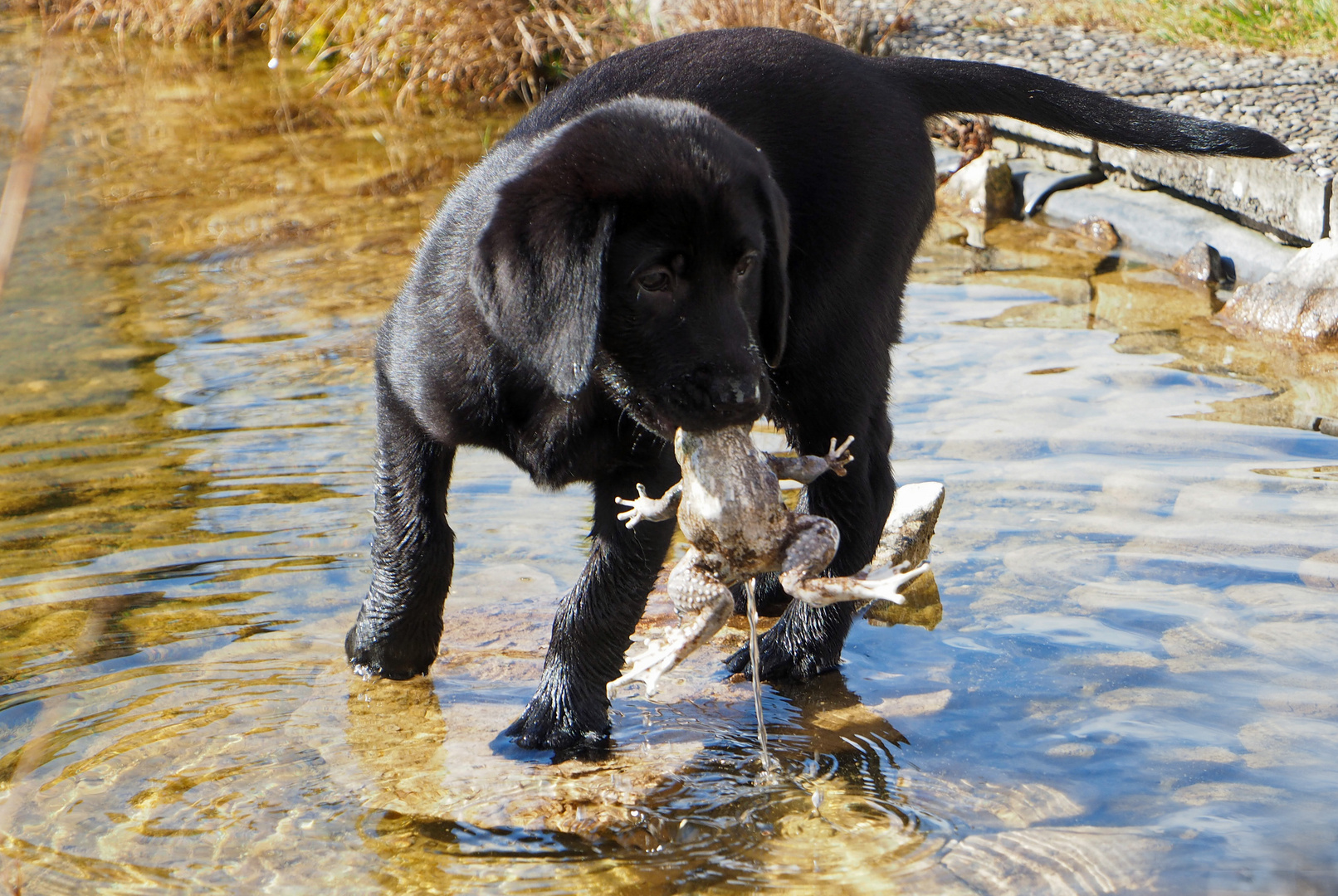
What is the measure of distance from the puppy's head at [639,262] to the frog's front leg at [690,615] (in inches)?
12.0

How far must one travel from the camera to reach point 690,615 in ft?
9.09

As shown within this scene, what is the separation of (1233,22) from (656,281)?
6.42m

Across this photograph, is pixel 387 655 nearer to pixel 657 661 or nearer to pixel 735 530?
pixel 657 661

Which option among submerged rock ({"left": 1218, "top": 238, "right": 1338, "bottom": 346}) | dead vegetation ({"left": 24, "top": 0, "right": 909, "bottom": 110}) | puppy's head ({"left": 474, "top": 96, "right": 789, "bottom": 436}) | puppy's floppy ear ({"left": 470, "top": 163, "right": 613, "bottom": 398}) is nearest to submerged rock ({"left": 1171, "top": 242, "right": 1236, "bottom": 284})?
submerged rock ({"left": 1218, "top": 238, "right": 1338, "bottom": 346})

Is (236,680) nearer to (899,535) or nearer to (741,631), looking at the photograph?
(741,631)

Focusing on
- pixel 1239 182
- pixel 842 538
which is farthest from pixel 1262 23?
pixel 842 538

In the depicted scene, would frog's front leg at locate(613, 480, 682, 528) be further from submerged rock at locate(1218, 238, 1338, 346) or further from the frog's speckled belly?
submerged rock at locate(1218, 238, 1338, 346)

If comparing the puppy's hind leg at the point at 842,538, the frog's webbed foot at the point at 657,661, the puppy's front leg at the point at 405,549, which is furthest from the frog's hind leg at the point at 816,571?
the puppy's front leg at the point at 405,549

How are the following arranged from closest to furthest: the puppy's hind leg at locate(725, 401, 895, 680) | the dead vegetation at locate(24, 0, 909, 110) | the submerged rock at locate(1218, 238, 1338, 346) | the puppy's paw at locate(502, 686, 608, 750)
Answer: the puppy's paw at locate(502, 686, 608, 750) → the puppy's hind leg at locate(725, 401, 895, 680) → the submerged rock at locate(1218, 238, 1338, 346) → the dead vegetation at locate(24, 0, 909, 110)

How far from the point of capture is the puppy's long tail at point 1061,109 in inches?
145

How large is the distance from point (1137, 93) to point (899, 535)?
3980 millimetres

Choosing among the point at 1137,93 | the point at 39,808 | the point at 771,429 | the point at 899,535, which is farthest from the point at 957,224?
the point at 39,808

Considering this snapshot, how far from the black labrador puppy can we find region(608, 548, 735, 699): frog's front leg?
0.95 feet

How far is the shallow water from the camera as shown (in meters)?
2.67
